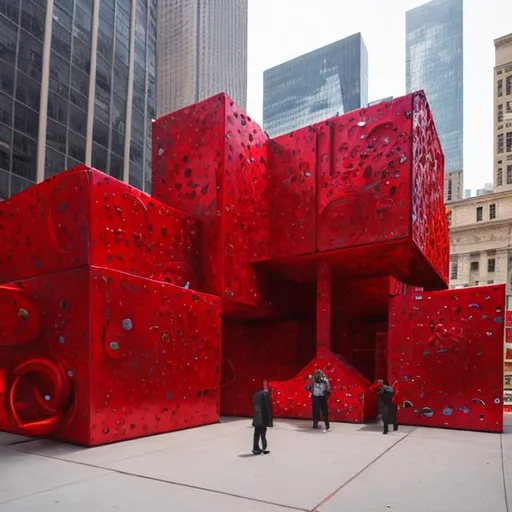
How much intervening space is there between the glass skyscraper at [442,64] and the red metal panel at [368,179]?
123253mm

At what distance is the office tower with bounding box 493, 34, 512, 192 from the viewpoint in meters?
62.2

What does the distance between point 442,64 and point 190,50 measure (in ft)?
299

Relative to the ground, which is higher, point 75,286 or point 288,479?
point 75,286

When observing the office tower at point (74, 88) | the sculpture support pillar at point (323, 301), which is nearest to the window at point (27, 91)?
the office tower at point (74, 88)

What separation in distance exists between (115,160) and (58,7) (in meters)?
9.30

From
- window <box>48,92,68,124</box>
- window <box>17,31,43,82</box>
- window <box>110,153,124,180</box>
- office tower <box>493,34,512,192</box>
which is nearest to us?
window <box>17,31,43,82</box>

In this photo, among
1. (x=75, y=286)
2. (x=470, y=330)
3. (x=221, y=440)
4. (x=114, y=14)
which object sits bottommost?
(x=221, y=440)

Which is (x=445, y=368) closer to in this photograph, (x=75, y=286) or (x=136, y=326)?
(x=136, y=326)

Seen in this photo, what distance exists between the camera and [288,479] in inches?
282

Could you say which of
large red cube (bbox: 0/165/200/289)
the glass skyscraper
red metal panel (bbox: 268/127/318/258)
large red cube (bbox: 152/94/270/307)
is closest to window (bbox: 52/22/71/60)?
large red cube (bbox: 152/94/270/307)

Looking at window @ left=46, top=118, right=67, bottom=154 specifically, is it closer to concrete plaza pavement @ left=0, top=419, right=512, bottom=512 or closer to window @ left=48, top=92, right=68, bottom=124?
window @ left=48, top=92, right=68, bottom=124

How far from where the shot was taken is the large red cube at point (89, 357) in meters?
9.75

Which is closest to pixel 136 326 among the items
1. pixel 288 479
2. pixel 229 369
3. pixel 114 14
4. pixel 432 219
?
pixel 288 479

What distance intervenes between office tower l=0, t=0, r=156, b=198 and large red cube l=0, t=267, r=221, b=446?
681 inches
